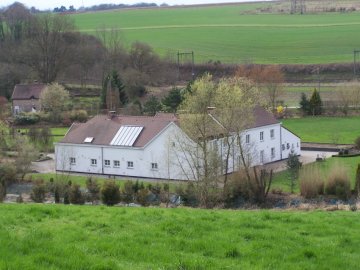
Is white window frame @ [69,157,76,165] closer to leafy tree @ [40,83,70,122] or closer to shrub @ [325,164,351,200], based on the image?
shrub @ [325,164,351,200]

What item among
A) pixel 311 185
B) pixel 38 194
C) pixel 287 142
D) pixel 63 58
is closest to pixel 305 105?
pixel 287 142

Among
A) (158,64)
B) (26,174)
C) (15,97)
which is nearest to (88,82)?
(158,64)

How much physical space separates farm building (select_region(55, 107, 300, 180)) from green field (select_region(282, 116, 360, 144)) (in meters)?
6.11

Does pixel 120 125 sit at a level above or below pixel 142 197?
above

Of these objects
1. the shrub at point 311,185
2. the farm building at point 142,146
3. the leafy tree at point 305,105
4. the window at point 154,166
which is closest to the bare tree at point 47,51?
the leafy tree at point 305,105

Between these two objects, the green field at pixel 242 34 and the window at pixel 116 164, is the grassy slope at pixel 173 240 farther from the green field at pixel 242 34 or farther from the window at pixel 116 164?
the green field at pixel 242 34

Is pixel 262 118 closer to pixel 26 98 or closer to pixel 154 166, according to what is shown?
pixel 154 166

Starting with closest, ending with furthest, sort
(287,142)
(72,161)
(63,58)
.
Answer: (72,161) < (287,142) < (63,58)

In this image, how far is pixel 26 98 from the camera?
2564 inches

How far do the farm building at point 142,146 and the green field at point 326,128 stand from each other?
20.0 ft

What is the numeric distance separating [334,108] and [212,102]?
30.9 metres

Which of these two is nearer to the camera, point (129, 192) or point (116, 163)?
point (129, 192)

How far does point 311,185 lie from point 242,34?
85670mm

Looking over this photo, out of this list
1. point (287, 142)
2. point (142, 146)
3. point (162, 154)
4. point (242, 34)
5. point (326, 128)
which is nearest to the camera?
point (162, 154)
